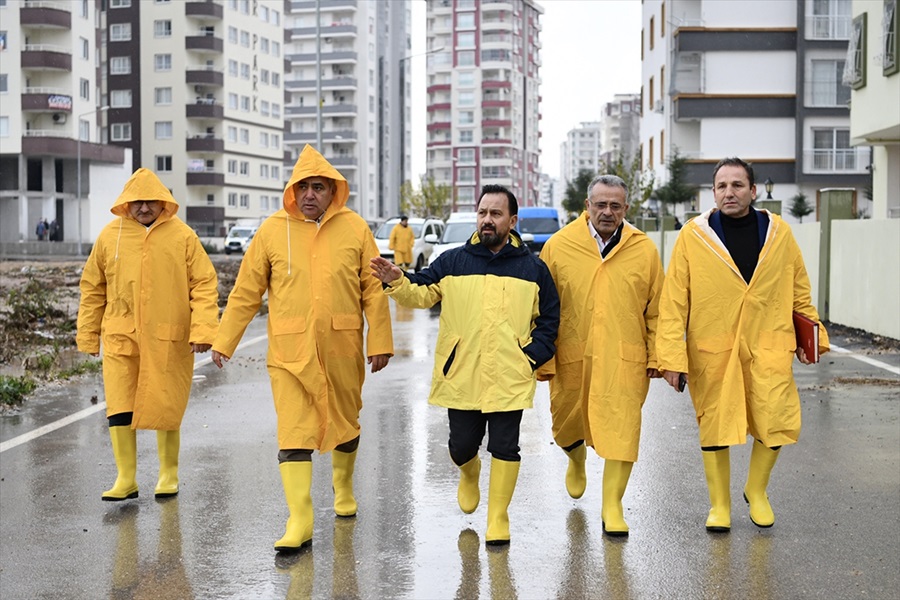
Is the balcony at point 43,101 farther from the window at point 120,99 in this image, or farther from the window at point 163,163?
the window at point 120,99

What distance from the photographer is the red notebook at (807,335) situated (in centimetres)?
660

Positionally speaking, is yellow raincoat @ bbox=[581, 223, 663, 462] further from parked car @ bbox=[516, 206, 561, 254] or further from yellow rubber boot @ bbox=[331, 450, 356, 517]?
parked car @ bbox=[516, 206, 561, 254]

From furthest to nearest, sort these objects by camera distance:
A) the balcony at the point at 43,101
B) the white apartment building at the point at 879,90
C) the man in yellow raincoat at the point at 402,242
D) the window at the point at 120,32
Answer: the window at the point at 120,32, the balcony at the point at 43,101, the man in yellow raincoat at the point at 402,242, the white apartment building at the point at 879,90

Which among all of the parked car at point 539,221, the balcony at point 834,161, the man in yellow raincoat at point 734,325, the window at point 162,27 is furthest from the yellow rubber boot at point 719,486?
the window at point 162,27

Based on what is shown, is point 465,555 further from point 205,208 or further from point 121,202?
point 205,208

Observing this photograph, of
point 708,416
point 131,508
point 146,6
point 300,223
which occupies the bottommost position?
point 131,508

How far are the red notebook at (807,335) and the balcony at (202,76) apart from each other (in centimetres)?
9442

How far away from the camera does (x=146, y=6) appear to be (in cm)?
9806

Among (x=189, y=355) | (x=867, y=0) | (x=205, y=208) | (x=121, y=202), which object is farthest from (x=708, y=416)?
(x=205, y=208)

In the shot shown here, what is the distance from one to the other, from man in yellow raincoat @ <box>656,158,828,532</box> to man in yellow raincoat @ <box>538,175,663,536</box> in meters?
0.17

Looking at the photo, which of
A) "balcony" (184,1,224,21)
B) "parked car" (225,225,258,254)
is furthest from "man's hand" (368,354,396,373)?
"balcony" (184,1,224,21)

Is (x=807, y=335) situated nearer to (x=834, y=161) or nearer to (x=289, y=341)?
(x=289, y=341)

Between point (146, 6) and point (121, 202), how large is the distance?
313 feet

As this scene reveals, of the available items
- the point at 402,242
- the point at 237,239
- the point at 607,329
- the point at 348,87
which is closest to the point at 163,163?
the point at 237,239
